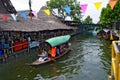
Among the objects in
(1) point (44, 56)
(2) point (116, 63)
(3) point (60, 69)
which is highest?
(2) point (116, 63)

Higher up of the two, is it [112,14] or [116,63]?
[112,14]

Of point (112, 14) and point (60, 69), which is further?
point (112, 14)

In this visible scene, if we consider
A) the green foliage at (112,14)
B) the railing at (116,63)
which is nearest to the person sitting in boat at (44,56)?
the railing at (116,63)

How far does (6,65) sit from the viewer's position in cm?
2142

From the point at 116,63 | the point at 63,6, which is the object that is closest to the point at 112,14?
the point at 63,6

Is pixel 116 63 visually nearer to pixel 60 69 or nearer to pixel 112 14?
pixel 60 69

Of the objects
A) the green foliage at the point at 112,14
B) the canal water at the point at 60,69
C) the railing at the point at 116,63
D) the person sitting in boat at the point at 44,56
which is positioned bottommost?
the canal water at the point at 60,69

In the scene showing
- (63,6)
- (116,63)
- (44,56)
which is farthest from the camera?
(63,6)

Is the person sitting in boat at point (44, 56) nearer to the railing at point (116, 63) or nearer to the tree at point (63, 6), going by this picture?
the railing at point (116, 63)

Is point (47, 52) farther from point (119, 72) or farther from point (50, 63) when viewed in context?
point (119, 72)

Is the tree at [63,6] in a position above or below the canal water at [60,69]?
above

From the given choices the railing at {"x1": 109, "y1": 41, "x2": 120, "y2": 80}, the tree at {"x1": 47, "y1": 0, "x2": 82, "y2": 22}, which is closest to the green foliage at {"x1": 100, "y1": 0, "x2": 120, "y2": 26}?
the tree at {"x1": 47, "y1": 0, "x2": 82, "y2": 22}

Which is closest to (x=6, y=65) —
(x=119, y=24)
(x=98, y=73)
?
(x=98, y=73)

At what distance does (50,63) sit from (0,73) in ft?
16.2
